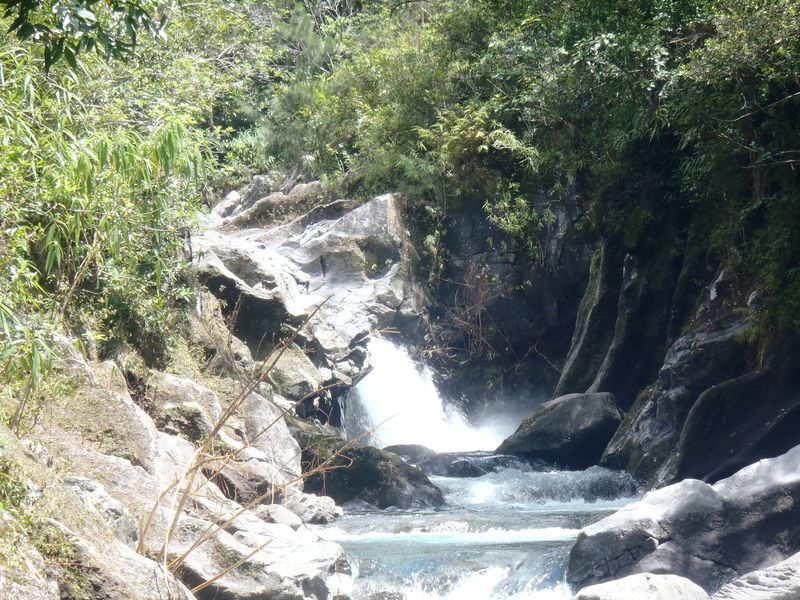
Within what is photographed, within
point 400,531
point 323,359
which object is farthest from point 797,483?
point 323,359

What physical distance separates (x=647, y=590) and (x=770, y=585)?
2.55ft

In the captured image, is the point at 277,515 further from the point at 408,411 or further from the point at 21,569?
the point at 408,411

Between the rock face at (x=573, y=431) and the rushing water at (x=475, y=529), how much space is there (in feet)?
1.07

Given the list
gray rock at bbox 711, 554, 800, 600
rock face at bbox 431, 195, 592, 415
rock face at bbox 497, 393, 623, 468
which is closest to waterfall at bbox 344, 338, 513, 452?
rock face at bbox 431, 195, 592, 415

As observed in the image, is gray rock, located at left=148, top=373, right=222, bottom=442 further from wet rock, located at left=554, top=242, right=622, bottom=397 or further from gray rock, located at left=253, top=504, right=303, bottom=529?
wet rock, located at left=554, top=242, right=622, bottom=397

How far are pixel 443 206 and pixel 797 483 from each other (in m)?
11.6

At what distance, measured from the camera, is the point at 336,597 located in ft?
24.2

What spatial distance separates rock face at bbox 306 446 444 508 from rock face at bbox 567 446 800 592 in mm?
4549

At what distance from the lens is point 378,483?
1178 cm

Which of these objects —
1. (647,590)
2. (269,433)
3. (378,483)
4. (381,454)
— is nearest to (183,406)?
(269,433)

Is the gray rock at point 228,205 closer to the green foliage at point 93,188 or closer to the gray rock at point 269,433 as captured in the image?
the green foliage at point 93,188

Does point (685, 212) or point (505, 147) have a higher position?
point (505, 147)

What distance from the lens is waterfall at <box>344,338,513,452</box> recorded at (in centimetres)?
1614

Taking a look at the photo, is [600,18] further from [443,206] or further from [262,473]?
[262,473]
